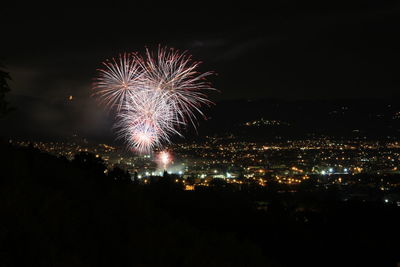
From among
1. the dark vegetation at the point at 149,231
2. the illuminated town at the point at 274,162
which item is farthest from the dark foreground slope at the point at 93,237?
the illuminated town at the point at 274,162

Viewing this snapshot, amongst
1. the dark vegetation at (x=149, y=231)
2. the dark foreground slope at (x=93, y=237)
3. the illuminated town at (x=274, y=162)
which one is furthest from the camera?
the illuminated town at (x=274, y=162)

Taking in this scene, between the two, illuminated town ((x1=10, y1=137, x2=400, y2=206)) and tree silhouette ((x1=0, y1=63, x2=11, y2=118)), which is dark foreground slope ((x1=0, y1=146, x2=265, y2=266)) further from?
illuminated town ((x1=10, y1=137, x2=400, y2=206))

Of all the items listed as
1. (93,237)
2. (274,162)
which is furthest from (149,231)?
(274,162)

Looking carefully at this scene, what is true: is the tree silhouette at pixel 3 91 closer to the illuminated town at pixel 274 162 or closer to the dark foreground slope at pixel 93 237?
the dark foreground slope at pixel 93 237

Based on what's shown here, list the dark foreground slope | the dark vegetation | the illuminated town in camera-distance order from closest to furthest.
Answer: the dark foreground slope
the dark vegetation
the illuminated town

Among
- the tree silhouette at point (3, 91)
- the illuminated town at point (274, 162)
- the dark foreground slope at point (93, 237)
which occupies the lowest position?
the dark foreground slope at point (93, 237)

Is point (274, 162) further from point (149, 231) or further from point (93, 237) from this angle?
point (93, 237)

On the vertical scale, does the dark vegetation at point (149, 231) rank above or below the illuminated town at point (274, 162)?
below

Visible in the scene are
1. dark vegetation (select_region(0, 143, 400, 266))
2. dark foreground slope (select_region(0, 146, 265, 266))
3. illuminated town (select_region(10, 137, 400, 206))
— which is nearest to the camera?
dark foreground slope (select_region(0, 146, 265, 266))

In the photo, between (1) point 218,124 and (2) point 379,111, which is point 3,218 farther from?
(2) point 379,111

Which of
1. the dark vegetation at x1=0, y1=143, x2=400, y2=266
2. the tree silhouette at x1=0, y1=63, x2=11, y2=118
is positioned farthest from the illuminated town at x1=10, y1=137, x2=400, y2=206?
the tree silhouette at x1=0, y1=63, x2=11, y2=118
